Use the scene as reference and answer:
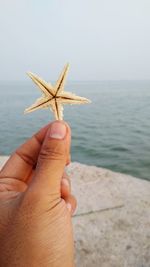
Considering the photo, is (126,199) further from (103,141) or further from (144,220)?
(103,141)

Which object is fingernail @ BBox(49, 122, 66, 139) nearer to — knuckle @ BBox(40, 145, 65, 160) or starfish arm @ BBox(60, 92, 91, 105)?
knuckle @ BBox(40, 145, 65, 160)

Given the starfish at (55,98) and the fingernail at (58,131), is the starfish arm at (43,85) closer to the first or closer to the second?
the starfish at (55,98)

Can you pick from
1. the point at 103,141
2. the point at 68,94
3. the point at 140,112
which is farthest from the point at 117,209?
the point at 140,112

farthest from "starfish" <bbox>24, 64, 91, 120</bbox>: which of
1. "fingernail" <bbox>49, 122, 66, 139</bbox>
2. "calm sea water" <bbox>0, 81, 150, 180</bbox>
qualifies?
"calm sea water" <bbox>0, 81, 150, 180</bbox>

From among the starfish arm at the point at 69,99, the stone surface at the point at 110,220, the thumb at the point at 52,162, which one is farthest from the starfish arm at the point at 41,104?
the stone surface at the point at 110,220

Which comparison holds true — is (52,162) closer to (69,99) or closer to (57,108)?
(57,108)

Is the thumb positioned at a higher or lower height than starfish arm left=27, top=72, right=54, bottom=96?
lower
